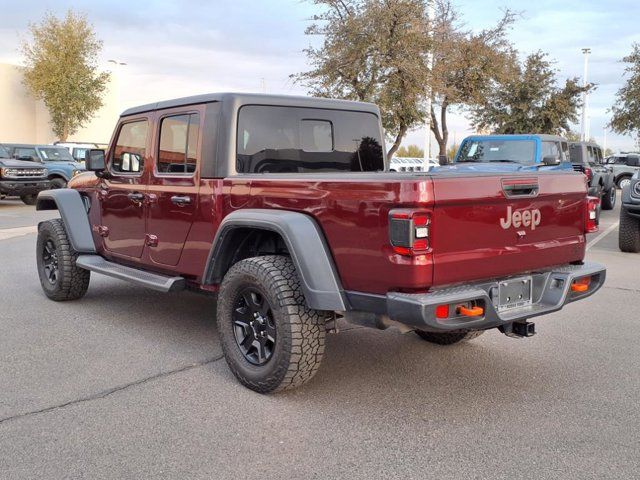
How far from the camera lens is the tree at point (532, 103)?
1148 inches

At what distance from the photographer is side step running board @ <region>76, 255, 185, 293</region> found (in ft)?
15.9

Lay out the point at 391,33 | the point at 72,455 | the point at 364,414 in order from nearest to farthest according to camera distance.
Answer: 1. the point at 72,455
2. the point at 364,414
3. the point at 391,33

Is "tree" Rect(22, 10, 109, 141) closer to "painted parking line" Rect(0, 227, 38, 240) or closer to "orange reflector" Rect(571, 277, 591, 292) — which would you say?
"painted parking line" Rect(0, 227, 38, 240)

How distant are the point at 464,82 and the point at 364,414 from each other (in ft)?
72.7

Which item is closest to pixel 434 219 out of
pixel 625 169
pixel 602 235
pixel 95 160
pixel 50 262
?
pixel 95 160

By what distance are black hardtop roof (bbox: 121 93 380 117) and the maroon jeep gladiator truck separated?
0.01 meters

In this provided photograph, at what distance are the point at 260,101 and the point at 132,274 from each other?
181cm

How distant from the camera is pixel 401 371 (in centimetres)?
453

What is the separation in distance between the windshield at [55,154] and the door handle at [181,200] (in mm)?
18094

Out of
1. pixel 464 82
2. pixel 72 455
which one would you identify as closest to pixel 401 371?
pixel 72 455

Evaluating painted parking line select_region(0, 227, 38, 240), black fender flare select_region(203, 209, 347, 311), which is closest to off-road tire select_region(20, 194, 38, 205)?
painted parking line select_region(0, 227, 38, 240)

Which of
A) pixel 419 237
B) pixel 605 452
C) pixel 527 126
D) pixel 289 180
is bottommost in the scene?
pixel 605 452

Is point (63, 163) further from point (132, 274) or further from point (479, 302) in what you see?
point (479, 302)

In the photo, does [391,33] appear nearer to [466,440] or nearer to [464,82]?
[464,82]
